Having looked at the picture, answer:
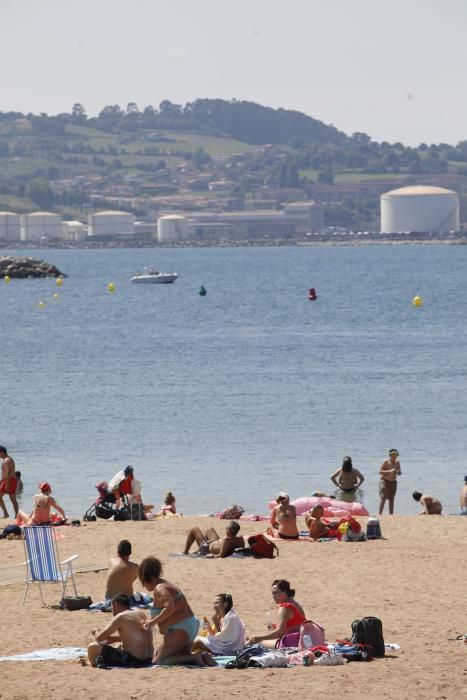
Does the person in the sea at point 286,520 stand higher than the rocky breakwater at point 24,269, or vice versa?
the person in the sea at point 286,520

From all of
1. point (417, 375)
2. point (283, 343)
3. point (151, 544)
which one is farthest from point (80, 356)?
point (151, 544)

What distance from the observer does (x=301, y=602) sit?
46.3ft

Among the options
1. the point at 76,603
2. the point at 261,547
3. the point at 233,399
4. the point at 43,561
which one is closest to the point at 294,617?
the point at 76,603

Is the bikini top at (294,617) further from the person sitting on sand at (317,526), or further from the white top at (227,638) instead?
the person sitting on sand at (317,526)

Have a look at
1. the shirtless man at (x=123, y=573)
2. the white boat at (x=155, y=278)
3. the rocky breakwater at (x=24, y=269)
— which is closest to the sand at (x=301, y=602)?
the shirtless man at (x=123, y=573)

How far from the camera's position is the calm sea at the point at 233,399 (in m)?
25.6

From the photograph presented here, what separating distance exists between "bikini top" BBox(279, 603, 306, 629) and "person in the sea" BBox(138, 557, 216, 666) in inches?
31.0

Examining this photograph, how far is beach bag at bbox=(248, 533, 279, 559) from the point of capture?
16344 millimetres

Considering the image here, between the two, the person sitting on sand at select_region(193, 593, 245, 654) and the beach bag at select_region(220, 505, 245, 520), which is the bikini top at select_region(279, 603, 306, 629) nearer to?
the person sitting on sand at select_region(193, 593, 245, 654)

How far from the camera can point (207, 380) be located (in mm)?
41844

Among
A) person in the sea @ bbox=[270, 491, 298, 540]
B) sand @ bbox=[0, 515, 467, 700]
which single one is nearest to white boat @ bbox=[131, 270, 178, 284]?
sand @ bbox=[0, 515, 467, 700]

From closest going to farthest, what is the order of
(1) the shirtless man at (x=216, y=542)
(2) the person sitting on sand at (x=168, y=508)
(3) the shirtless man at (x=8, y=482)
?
Result: (1) the shirtless man at (x=216, y=542) < (2) the person sitting on sand at (x=168, y=508) < (3) the shirtless man at (x=8, y=482)

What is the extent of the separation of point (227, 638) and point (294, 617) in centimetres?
58

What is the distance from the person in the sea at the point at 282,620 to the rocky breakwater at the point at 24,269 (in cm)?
11469
